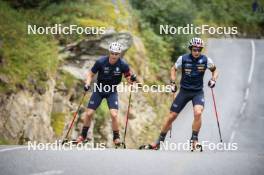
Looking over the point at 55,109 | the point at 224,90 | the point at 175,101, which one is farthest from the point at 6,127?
the point at 224,90

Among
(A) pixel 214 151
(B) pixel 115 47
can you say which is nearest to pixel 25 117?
(B) pixel 115 47

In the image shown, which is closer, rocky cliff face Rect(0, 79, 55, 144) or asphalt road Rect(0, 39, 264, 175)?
asphalt road Rect(0, 39, 264, 175)

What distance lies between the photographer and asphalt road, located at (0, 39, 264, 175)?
8312mm

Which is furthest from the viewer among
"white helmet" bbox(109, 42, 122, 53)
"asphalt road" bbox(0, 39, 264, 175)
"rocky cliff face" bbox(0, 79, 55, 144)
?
"rocky cliff face" bbox(0, 79, 55, 144)

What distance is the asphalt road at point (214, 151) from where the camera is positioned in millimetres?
8312

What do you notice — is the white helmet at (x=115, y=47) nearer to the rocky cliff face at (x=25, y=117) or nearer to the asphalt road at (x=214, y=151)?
the asphalt road at (x=214, y=151)

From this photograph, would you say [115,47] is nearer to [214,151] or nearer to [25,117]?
[25,117]

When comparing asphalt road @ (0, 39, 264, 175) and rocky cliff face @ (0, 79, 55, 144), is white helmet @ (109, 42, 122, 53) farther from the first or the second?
rocky cliff face @ (0, 79, 55, 144)

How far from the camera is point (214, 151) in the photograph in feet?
55.0

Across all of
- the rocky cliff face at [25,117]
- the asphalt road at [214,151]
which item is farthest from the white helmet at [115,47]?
the rocky cliff face at [25,117]

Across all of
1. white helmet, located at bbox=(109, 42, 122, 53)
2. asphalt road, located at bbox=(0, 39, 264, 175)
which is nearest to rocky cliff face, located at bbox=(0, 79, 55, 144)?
asphalt road, located at bbox=(0, 39, 264, 175)

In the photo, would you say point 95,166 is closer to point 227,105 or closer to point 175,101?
point 175,101

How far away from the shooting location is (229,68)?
1194 inches

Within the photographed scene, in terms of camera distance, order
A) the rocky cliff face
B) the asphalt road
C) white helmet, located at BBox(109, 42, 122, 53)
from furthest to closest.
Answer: the rocky cliff face
white helmet, located at BBox(109, 42, 122, 53)
the asphalt road
